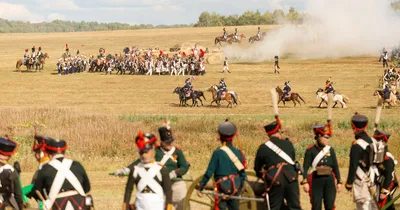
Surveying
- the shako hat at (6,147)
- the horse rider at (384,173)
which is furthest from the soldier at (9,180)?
the horse rider at (384,173)

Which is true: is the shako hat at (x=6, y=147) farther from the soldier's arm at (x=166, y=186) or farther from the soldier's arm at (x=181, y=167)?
the soldier's arm at (x=181, y=167)

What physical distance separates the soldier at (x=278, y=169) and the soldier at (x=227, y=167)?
405mm

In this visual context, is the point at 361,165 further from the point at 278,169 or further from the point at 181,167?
the point at 181,167

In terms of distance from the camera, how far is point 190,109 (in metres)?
35.7

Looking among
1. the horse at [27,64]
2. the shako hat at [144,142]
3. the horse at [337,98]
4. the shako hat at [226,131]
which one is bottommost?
the horse at [27,64]

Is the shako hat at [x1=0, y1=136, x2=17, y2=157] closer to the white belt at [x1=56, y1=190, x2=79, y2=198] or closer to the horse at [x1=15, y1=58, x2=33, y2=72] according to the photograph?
the white belt at [x1=56, y1=190, x2=79, y2=198]

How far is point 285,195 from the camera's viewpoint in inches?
369

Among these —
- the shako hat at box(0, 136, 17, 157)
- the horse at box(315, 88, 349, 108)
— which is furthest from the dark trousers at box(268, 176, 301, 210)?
the horse at box(315, 88, 349, 108)

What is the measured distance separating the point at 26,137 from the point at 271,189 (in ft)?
44.7

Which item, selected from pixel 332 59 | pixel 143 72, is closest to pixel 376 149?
pixel 143 72

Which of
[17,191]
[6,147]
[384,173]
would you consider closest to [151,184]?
[17,191]

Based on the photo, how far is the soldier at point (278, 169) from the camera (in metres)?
9.27

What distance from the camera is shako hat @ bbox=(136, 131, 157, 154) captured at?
7.68 meters

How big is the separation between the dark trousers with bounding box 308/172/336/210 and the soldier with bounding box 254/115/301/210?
56 centimetres
